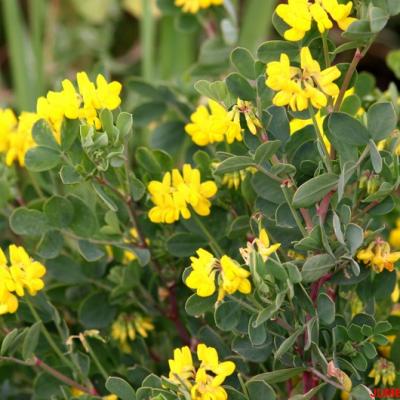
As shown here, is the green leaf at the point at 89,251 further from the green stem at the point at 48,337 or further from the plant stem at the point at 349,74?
the plant stem at the point at 349,74

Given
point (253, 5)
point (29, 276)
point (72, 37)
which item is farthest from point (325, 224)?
point (72, 37)

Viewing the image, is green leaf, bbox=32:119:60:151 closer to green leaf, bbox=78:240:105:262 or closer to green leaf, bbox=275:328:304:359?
green leaf, bbox=78:240:105:262

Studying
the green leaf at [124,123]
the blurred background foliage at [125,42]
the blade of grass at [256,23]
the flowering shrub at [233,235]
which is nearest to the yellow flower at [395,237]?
the flowering shrub at [233,235]

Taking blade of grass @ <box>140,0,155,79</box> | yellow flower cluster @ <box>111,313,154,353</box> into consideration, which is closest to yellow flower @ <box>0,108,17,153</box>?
yellow flower cluster @ <box>111,313,154,353</box>

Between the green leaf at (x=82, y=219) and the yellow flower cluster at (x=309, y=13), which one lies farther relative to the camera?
the green leaf at (x=82, y=219)

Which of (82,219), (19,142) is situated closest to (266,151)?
(82,219)

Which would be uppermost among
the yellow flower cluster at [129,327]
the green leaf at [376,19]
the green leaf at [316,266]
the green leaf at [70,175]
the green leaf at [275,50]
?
the green leaf at [376,19]
